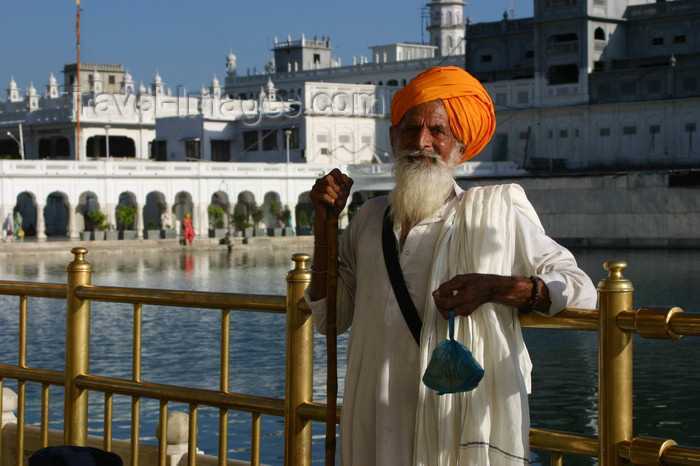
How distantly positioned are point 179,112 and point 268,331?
48644 millimetres

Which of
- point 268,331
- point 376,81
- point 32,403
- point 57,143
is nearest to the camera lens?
point 32,403

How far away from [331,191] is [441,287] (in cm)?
53

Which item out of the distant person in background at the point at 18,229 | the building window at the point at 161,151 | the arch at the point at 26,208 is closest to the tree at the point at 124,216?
the distant person in background at the point at 18,229

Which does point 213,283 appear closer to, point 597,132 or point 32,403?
point 32,403

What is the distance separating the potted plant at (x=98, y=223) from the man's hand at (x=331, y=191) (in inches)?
1646

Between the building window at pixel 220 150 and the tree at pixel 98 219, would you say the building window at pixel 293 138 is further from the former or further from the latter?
the tree at pixel 98 219

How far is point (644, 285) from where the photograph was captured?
30000 millimetres

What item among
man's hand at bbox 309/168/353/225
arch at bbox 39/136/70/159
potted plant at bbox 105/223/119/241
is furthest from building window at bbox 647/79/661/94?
man's hand at bbox 309/168/353/225

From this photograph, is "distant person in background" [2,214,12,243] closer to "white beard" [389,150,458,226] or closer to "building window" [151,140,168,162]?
"building window" [151,140,168,162]

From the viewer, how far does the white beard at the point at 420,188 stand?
10.4ft

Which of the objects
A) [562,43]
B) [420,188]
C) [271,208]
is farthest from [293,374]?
[562,43]

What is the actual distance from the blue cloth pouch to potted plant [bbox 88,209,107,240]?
42.3 m

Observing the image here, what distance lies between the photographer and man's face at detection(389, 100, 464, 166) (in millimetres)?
3236

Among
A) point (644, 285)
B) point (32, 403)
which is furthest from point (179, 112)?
point (32, 403)
